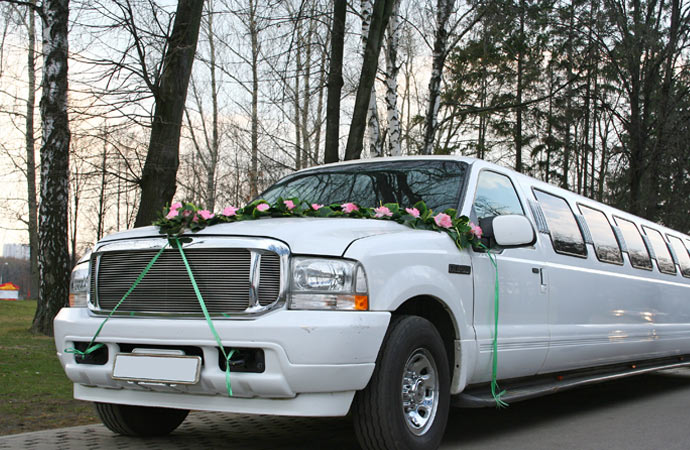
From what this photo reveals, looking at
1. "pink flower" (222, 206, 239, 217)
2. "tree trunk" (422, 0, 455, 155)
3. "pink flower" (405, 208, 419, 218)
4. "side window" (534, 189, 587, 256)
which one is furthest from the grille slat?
"tree trunk" (422, 0, 455, 155)

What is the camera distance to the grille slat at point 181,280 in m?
3.83

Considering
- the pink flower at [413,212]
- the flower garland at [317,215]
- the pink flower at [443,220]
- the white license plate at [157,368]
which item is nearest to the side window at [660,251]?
the flower garland at [317,215]

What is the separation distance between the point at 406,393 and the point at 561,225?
2733mm

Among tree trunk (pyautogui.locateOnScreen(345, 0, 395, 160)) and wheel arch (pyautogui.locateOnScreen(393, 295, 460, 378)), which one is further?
tree trunk (pyautogui.locateOnScreen(345, 0, 395, 160))

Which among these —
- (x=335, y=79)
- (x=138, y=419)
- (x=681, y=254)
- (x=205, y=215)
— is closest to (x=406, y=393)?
(x=205, y=215)

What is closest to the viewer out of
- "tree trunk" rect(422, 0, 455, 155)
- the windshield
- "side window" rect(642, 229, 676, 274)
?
the windshield

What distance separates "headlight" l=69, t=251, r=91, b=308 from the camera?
14.8ft

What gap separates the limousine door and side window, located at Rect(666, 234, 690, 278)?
437 cm

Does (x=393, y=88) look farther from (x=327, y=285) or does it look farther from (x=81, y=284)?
(x=327, y=285)

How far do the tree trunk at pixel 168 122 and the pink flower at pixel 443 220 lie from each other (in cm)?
538

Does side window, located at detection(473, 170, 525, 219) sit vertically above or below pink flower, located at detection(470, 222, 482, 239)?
above

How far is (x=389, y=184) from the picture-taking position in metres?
5.47

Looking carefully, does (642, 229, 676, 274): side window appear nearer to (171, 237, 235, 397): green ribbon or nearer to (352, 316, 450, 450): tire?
(352, 316, 450, 450): tire

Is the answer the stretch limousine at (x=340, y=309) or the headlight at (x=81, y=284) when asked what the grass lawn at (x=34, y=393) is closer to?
the stretch limousine at (x=340, y=309)
